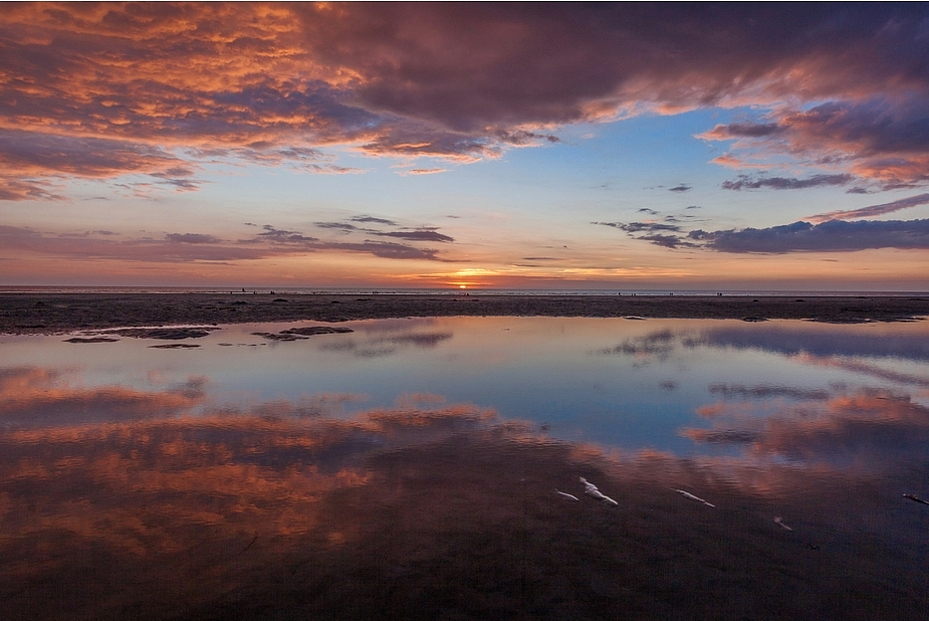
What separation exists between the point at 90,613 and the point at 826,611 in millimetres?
8455

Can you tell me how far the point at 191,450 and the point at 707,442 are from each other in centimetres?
1184

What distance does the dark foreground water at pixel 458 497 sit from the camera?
5.74 metres

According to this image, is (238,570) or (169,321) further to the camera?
(169,321)

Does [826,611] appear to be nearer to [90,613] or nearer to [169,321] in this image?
[90,613]

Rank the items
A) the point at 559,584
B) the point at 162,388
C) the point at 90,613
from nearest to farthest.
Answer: the point at 90,613
the point at 559,584
the point at 162,388

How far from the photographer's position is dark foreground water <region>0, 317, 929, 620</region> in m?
5.74

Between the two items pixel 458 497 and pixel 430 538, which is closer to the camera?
pixel 430 538

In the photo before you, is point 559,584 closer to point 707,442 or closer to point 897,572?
point 897,572

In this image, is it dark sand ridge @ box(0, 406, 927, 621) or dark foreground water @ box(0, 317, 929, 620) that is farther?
dark foreground water @ box(0, 317, 929, 620)

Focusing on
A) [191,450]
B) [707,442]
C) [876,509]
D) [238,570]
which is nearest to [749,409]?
[707,442]

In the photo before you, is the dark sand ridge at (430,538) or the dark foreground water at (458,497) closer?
the dark sand ridge at (430,538)

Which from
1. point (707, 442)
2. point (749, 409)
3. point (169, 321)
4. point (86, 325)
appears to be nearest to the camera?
point (707, 442)

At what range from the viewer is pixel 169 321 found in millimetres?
40812

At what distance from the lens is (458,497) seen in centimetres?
823
